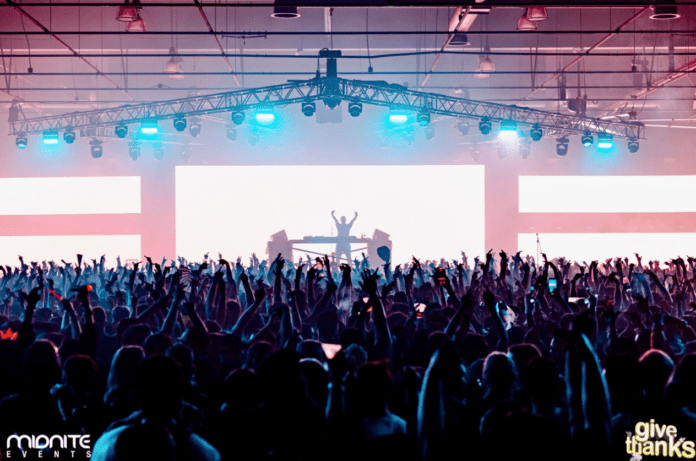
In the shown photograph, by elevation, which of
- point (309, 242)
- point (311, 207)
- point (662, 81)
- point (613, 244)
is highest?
point (662, 81)

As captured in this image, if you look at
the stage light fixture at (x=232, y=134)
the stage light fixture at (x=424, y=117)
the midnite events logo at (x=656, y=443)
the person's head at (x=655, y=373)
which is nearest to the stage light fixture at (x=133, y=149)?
the stage light fixture at (x=232, y=134)

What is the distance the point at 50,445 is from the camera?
10.7 ft

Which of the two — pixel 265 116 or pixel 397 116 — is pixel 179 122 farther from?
pixel 397 116

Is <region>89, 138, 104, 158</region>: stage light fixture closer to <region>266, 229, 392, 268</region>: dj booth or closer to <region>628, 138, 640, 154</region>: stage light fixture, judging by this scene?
<region>266, 229, 392, 268</region>: dj booth

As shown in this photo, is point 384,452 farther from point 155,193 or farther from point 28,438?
point 155,193

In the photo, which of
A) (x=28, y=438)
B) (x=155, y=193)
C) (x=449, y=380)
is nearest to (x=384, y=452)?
(x=449, y=380)

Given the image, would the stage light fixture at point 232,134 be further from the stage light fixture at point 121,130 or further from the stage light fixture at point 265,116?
the stage light fixture at point 265,116

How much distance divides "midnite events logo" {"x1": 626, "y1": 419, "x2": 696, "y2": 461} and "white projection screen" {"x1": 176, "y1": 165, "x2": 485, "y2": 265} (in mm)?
21641

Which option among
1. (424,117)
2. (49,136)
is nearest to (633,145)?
(424,117)

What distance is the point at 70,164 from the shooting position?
85.0 feet

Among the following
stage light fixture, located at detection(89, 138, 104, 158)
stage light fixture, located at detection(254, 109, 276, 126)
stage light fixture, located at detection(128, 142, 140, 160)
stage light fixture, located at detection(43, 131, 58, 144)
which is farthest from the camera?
stage light fixture, located at detection(128, 142, 140, 160)

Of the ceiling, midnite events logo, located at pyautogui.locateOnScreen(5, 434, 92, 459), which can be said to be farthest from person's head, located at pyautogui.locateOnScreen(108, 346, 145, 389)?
the ceiling

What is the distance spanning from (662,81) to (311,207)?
40.6 feet

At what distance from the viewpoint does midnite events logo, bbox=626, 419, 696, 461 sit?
3018 mm
